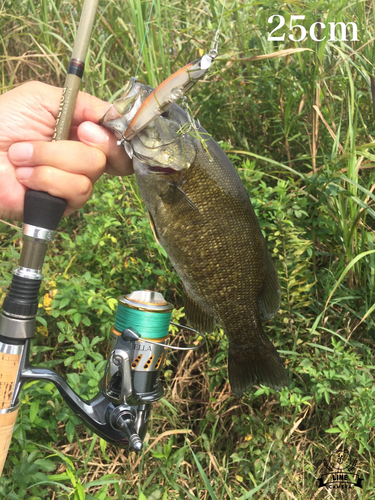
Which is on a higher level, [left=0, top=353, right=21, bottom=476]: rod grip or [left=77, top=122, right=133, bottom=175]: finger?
[left=77, top=122, right=133, bottom=175]: finger

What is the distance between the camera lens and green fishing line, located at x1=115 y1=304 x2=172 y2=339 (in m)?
1.44

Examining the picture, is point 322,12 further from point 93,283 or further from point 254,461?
point 254,461

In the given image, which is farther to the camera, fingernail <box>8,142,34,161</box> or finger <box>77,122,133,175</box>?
finger <box>77,122,133,175</box>

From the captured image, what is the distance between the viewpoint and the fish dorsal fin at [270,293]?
1.65m

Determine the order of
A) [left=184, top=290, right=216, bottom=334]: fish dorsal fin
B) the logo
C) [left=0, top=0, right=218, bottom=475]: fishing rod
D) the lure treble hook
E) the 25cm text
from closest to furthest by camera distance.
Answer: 1. the lure treble hook
2. [left=0, top=0, right=218, bottom=475]: fishing rod
3. [left=184, top=290, right=216, bottom=334]: fish dorsal fin
4. the logo
5. the 25cm text

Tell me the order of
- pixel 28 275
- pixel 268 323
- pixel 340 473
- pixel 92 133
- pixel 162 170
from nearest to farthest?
pixel 28 275 < pixel 162 170 < pixel 92 133 < pixel 340 473 < pixel 268 323

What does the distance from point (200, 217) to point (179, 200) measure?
0.10m

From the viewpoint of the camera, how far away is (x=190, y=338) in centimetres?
245

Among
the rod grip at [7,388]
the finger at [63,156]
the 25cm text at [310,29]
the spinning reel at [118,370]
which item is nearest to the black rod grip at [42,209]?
the spinning reel at [118,370]

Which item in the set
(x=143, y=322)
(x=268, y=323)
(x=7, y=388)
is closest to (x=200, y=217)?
(x=143, y=322)

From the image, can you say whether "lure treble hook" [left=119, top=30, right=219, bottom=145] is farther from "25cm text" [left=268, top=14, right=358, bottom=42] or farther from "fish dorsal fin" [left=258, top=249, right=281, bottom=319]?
"25cm text" [left=268, top=14, right=358, bottom=42]

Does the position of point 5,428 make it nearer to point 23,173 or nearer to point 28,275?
point 28,275

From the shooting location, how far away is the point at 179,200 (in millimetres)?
1455

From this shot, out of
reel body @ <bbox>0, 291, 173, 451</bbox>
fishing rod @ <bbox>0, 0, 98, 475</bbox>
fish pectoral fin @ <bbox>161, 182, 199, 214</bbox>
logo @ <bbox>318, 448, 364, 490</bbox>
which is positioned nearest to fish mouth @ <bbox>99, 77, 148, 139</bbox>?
fishing rod @ <bbox>0, 0, 98, 475</bbox>
